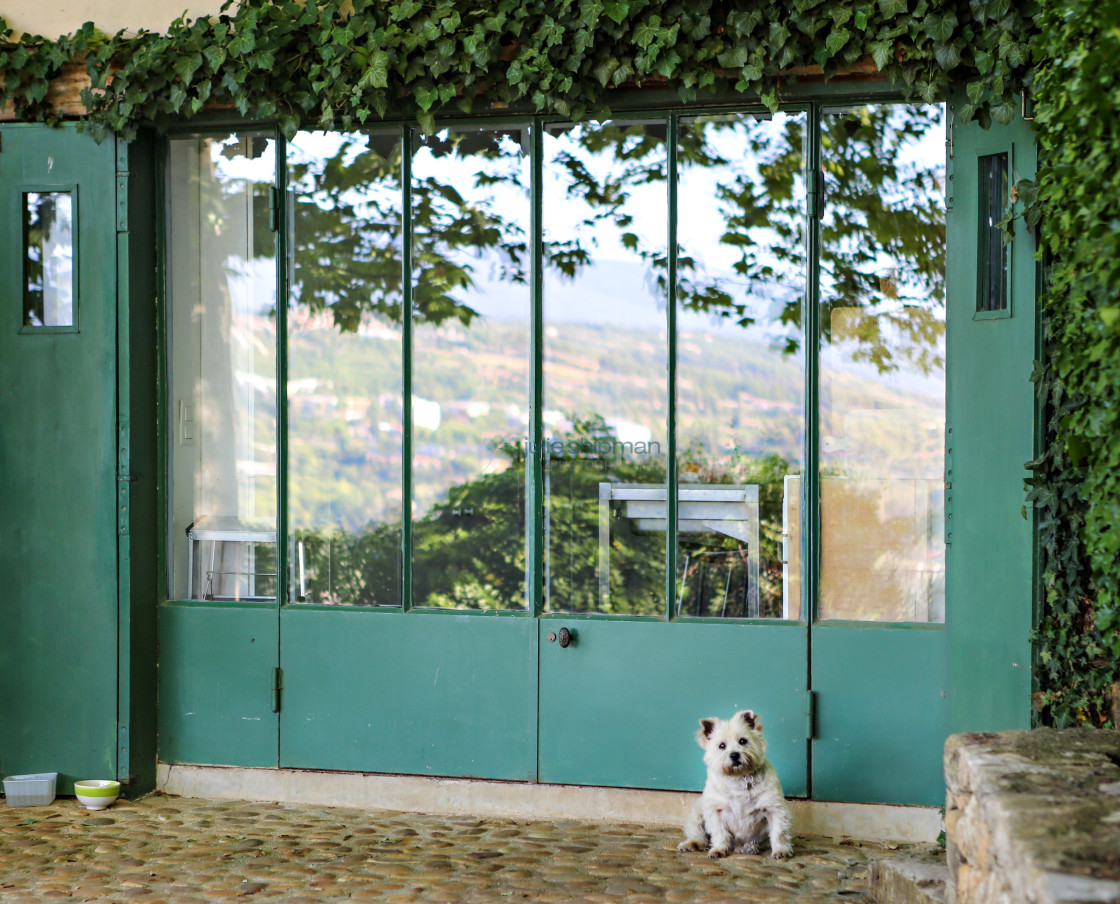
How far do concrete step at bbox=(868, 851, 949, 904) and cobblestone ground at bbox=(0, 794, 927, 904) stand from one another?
0.13 meters

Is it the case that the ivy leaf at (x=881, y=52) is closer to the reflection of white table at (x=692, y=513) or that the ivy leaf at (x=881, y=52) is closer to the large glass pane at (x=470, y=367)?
the large glass pane at (x=470, y=367)

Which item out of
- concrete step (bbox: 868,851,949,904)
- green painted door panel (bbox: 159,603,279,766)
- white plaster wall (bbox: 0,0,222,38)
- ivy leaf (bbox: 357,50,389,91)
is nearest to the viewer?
concrete step (bbox: 868,851,949,904)

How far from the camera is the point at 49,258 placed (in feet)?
17.7

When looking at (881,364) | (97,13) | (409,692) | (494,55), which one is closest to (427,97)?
(494,55)

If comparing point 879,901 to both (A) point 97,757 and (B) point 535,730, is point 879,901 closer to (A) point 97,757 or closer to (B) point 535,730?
(B) point 535,730

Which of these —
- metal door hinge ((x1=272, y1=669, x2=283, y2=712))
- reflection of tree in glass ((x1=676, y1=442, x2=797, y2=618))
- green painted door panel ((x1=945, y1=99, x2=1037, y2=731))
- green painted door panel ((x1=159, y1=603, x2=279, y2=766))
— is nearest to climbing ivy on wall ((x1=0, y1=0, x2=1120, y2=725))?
green painted door panel ((x1=945, y1=99, x2=1037, y2=731))

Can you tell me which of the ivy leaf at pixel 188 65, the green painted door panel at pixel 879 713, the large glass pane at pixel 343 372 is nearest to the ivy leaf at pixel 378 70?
the large glass pane at pixel 343 372

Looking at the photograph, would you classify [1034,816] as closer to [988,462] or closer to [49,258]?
[988,462]

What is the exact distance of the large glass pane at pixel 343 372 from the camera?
5.57 metres

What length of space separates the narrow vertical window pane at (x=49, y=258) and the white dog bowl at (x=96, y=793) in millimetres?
2332

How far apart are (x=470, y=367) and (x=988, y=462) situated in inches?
109

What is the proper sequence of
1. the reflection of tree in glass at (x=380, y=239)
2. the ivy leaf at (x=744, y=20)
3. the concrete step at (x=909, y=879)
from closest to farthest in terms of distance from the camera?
the concrete step at (x=909, y=879) < the ivy leaf at (x=744, y=20) < the reflection of tree in glass at (x=380, y=239)

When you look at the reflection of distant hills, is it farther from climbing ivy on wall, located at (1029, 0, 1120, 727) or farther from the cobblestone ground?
the cobblestone ground

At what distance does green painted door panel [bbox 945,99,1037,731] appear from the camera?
14.3 feet
